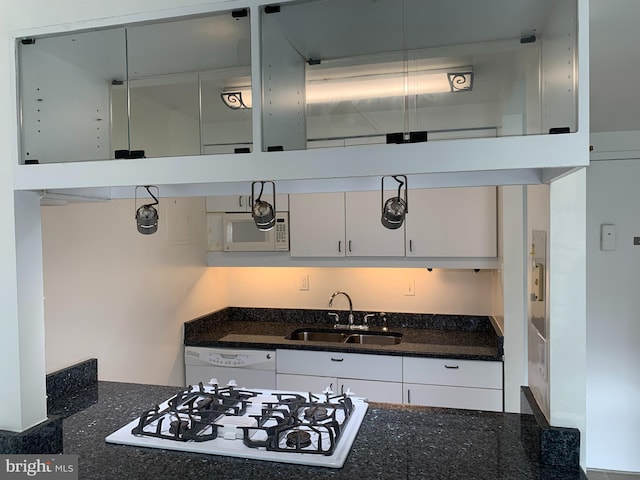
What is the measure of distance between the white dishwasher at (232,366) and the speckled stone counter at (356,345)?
0.18 ft

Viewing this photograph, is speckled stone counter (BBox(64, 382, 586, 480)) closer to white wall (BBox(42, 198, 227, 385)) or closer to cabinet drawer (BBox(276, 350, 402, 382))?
white wall (BBox(42, 198, 227, 385))

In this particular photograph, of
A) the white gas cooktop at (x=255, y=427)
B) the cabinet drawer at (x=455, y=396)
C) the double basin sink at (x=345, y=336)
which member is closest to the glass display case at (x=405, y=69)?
the white gas cooktop at (x=255, y=427)

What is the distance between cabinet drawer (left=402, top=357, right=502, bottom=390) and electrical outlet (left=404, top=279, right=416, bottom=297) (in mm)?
729

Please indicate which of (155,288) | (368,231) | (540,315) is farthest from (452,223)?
(155,288)

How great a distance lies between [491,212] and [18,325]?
8.84 feet

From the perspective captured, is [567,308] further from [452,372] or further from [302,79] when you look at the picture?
[452,372]

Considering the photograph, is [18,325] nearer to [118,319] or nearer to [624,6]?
[118,319]

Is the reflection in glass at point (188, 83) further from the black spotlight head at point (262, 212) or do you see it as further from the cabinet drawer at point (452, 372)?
the cabinet drawer at point (452, 372)

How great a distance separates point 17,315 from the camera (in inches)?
50.2

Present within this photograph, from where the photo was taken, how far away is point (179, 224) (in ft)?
10.3

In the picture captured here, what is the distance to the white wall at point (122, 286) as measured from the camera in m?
2.07

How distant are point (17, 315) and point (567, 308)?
154 cm

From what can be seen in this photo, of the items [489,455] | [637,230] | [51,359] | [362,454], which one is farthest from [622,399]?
[51,359]

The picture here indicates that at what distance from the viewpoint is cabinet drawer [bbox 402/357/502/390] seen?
277cm
